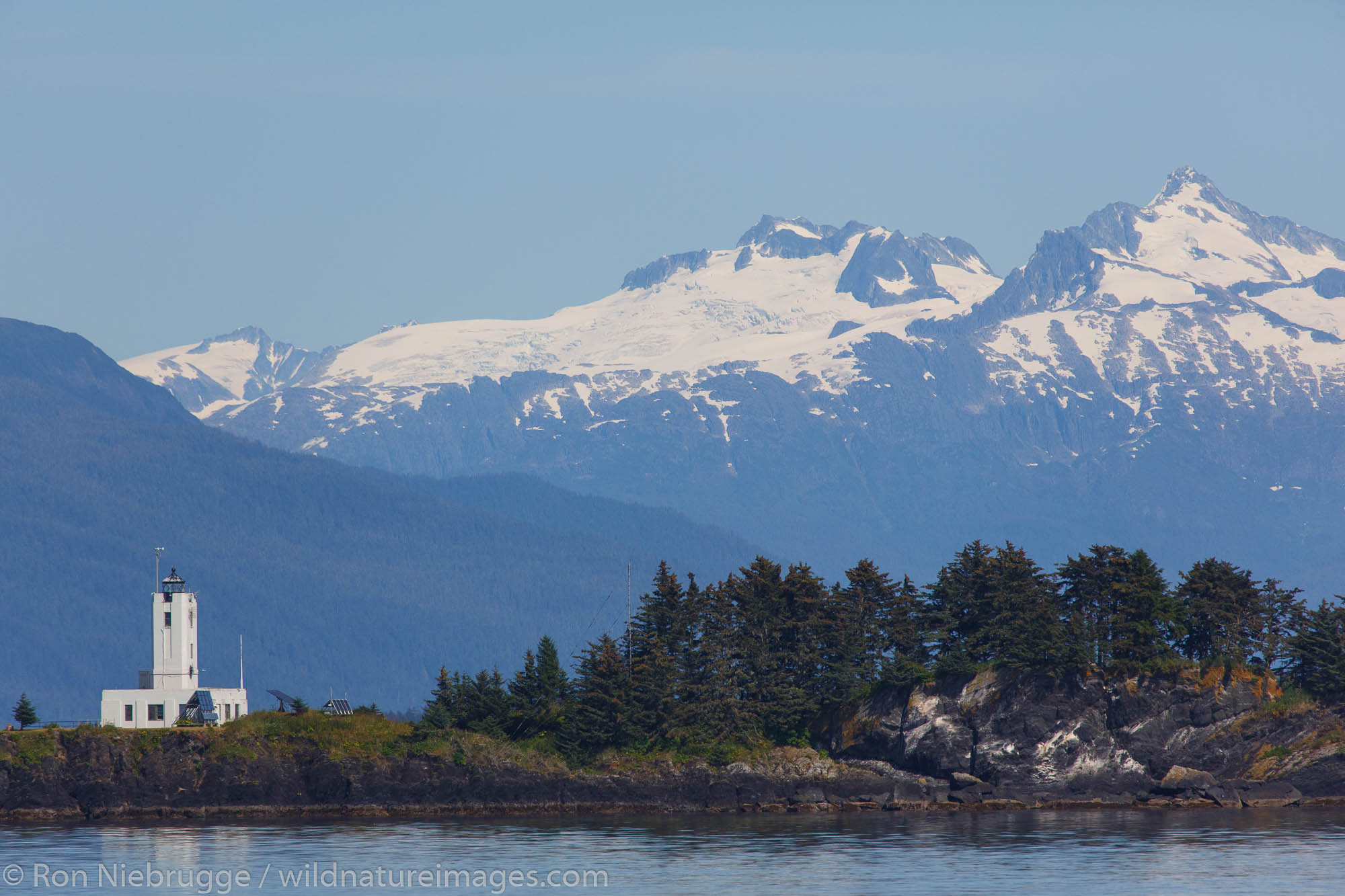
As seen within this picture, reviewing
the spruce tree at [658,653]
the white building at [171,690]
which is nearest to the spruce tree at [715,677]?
the spruce tree at [658,653]

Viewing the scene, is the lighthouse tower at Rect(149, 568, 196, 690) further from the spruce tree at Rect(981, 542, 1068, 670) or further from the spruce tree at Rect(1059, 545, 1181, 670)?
the spruce tree at Rect(1059, 545, 1181, 670)

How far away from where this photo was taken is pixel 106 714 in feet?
560

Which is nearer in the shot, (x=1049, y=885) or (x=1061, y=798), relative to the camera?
(x=1049, y=885)

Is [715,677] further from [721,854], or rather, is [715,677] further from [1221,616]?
[1221,616]

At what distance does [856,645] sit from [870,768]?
1165cm

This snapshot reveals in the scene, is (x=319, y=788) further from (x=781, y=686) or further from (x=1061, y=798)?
(x=1061, y=798)

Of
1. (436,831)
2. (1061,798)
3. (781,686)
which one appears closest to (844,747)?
(781,686)

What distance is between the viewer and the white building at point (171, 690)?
169250 millimetres

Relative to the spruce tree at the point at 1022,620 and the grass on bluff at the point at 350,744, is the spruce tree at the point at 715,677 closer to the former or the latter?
the grass on bluff at the point at 350,744

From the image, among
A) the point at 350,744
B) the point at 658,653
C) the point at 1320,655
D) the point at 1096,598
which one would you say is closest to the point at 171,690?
the point at 350,744

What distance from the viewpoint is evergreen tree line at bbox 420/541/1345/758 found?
163 metres

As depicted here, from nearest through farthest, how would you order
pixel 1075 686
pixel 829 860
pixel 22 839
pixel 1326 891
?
1. pixel 1326 891
2. pixel 829 860
3. pixel 22 839
4. pixel 1075 686

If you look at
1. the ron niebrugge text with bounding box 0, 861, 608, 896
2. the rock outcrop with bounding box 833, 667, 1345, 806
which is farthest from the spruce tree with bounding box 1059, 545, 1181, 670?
the ron niebrugge text with bounding box 0, 861, 608, 896

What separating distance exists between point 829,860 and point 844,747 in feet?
126
